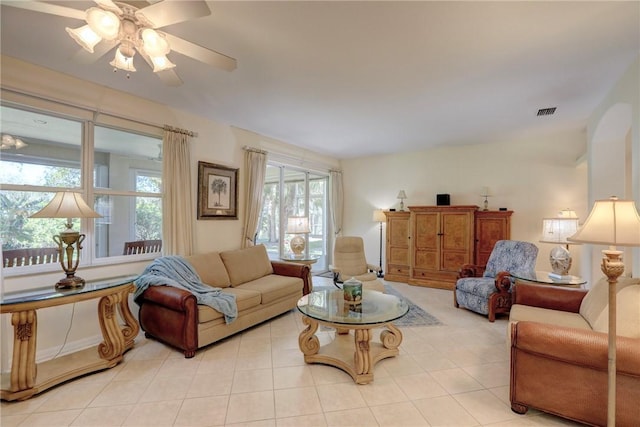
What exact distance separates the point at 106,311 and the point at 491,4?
3.68 m

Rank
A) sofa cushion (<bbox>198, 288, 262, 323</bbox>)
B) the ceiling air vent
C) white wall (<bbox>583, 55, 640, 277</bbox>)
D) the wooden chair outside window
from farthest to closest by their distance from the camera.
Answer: the ceiling air vent < the wooden chair outside window < white wall (<bbox>583, 55, 640, 277</bbox>) < sofa cushion (<bbox>198, 288, 262, 323</bbox>)

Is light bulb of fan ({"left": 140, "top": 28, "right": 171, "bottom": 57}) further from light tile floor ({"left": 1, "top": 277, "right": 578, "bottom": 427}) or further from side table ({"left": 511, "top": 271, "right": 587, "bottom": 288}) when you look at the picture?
side table ({"left": 511, "top": 271, "right": 587, "bottom": 288})

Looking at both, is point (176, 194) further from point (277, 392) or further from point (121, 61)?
point (277, 392)

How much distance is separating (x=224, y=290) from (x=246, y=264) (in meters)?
0.56

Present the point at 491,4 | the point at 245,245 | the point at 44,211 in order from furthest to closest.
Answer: the point at 245,245, the point at 44,211, the point at 491,4

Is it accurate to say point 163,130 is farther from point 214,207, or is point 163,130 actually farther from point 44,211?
point 44,211

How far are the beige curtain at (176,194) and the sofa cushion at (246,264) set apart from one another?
0.50 meters

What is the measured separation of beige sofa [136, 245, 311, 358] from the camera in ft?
8.59

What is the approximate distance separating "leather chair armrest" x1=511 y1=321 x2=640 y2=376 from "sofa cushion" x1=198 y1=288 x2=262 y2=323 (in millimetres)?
2393

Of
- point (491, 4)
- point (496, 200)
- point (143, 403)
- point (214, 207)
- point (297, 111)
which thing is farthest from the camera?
point (496, 200)

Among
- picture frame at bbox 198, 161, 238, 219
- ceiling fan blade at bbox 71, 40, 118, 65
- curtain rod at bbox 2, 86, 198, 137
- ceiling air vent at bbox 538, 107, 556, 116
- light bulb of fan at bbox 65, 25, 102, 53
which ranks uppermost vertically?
ceiling air vent at bbox 538, 107, 556, 116

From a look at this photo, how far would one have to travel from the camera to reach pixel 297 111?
3.59 m

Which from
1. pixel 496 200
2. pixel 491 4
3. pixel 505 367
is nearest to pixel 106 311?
pixel 505 367

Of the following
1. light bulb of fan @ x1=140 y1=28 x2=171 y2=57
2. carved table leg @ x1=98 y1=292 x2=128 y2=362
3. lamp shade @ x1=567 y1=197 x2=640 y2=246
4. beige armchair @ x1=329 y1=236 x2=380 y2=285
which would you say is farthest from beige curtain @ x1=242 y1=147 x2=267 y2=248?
lamp shade @ x1=567 y1=197 x2=640 y2=246
